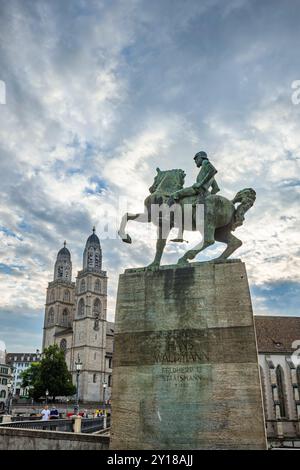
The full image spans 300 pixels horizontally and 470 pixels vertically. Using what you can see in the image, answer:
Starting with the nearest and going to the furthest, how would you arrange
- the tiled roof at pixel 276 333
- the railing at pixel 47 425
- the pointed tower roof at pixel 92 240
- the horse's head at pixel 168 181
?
the horse's head at pixel 168 181, the railing at pixel 47 425, the tiled roof at pixel 276 333, the pointed tower roof at pixel 92 240

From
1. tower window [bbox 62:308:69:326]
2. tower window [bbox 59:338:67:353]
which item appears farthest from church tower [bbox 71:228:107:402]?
tower window [bbox 62:308:69:326]

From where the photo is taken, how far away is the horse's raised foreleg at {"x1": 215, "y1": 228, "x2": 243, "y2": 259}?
861 cm

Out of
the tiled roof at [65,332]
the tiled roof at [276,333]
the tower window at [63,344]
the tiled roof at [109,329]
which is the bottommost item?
the tiled roof at [276,333]

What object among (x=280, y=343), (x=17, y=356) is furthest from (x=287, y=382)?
(x=17, y=356)

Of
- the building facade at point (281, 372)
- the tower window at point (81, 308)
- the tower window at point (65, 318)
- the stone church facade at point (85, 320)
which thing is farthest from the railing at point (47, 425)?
the tower window at point (65, 318)

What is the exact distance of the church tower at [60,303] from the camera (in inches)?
4035

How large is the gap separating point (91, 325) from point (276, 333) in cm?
5117

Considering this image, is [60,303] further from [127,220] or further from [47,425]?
[127,220]

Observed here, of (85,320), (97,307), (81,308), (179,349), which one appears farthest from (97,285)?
(179,349)

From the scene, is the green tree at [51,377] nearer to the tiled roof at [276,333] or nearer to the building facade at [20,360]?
the tiled roof at [276,333]

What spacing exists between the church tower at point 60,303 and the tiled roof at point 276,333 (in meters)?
59.3
